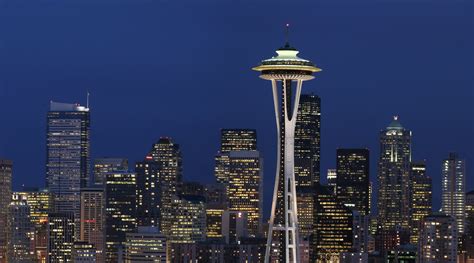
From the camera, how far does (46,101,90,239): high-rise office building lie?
5507 inches

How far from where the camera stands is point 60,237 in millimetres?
118562

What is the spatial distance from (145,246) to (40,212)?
2067 cm

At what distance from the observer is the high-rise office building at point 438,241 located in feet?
332

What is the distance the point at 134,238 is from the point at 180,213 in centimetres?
1260

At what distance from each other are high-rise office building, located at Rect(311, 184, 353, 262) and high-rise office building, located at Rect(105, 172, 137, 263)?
44.9ft

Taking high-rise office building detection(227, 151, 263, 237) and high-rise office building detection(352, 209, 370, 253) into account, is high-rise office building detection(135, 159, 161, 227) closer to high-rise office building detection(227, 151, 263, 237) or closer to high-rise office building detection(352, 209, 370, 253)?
high-rise office building detection(227, 151, 263, 237)

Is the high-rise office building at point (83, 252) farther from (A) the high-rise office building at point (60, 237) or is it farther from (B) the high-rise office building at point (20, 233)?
(B) the high-rise office building at point (20, 233)

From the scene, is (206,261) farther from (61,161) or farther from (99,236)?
(61,161)

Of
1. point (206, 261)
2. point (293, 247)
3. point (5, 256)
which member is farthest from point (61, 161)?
point (293, 247)

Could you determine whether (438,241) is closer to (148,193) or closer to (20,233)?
(148,193)

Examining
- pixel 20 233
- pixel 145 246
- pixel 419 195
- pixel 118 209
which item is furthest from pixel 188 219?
pixel 419 195

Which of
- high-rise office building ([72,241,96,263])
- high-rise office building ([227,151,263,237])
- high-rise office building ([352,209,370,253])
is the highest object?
high-rise office building ([227,151,263,237])

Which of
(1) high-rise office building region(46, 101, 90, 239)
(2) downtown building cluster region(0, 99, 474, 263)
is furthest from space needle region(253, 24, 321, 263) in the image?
(1) high-rise office building region(46, 101, 90, 239)

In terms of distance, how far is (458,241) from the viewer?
10569 cm
